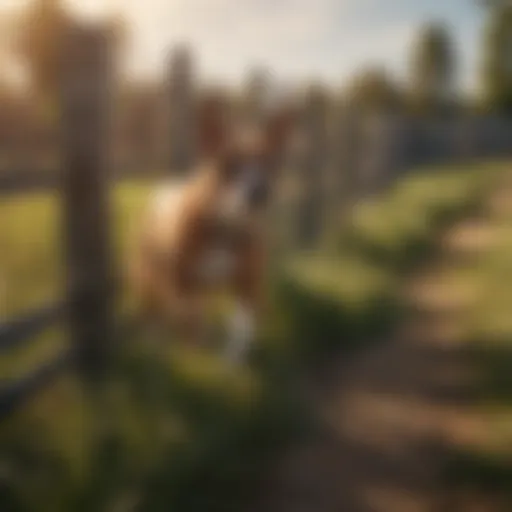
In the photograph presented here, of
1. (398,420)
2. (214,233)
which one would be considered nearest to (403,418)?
(398,420)

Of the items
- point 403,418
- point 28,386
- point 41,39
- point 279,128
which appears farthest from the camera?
point 403,418

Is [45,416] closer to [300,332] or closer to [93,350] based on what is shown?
[93,350]

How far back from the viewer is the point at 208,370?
4.15 ft

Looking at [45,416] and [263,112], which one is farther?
[45,416]

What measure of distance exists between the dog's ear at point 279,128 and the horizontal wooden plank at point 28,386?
0.40 metres

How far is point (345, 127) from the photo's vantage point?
51.1 inches

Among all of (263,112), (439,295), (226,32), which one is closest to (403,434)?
(439,295)

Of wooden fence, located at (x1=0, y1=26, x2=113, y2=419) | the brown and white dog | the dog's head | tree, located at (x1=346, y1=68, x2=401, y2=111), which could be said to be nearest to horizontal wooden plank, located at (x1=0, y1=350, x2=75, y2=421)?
wooden fence, located at (x1=0, y1=26, x2=113, y2=419)

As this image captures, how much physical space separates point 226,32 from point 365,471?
762 mm

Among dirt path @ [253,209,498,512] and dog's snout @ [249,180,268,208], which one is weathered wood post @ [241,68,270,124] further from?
dirt path @ [253,209,498,512]

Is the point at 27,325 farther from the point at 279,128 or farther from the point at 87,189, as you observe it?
the point at 279,128

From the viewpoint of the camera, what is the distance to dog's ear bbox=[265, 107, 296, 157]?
1149mm

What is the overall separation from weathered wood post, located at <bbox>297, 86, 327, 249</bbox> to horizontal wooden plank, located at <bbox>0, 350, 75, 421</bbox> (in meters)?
0.36

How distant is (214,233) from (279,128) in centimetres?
16
